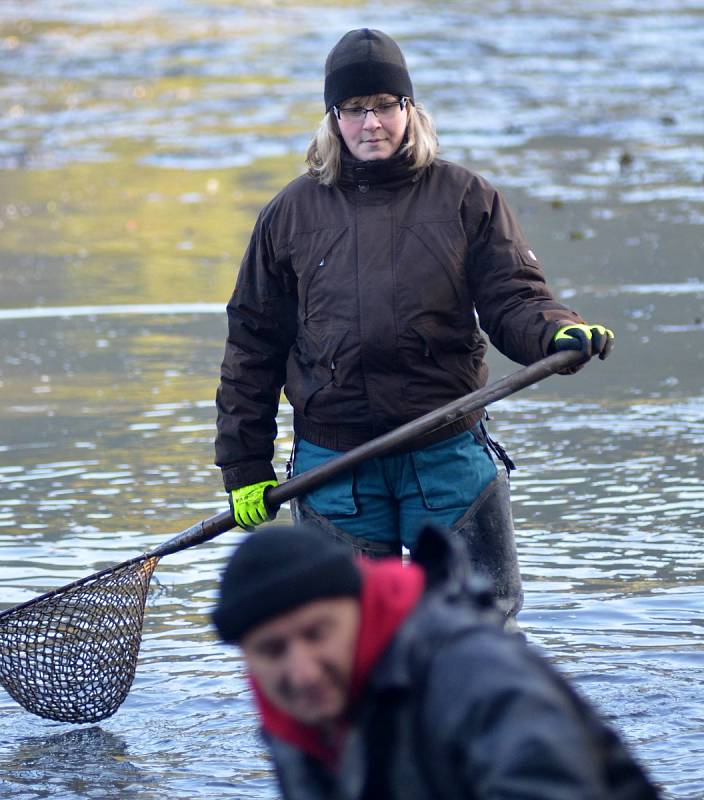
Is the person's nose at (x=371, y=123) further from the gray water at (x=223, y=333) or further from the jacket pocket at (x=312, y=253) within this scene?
the gray water at (x=223, y=333)

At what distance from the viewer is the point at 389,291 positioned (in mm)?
4254

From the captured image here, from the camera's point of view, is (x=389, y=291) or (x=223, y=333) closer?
(x=389, y=291)

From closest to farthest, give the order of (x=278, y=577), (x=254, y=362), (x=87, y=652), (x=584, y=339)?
(x=278, y=577) < (x=584, y=339) < (x=254, y=362) < (x=87, y=652)

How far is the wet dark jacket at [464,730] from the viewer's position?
1962 millimetres

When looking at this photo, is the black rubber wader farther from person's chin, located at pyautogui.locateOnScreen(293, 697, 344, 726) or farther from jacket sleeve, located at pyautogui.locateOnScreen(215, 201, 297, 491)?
person's chin, located at pyautogui.locateOnScreen(293, 697, 344, 726)

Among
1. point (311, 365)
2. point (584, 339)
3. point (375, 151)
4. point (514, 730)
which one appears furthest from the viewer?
point (311, 365)

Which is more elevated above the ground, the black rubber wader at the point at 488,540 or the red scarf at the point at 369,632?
the red scarf at the point at 369,632

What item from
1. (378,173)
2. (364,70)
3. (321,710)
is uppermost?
(364,70)

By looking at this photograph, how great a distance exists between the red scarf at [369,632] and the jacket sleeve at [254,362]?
7.63 ft

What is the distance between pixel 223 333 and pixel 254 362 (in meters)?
5.93

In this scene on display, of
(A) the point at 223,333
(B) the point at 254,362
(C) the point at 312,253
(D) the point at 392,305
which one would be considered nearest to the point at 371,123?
(C) the point at 312,253

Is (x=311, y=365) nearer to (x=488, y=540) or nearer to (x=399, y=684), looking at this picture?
(x=488, y=540)

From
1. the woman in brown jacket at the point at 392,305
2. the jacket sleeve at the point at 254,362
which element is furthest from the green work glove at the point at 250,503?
the woman in brown jacket at the point at 392,305

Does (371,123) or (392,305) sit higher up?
(371,123)
